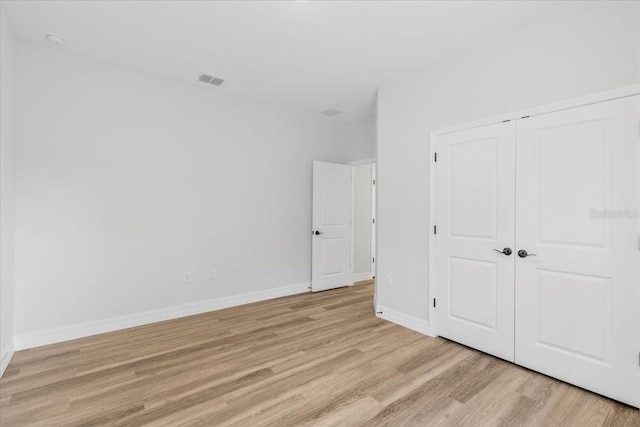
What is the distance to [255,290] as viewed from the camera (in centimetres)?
439

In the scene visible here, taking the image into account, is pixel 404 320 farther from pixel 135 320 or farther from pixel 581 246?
pixel 135 320

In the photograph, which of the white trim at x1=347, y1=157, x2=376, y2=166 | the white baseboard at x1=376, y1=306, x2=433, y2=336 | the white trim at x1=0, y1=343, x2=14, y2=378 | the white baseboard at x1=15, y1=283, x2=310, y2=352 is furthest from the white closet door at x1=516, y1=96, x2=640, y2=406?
the white trim at x1=0, y1=343, x2=14, y2=378

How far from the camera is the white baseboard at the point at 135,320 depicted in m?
2.91

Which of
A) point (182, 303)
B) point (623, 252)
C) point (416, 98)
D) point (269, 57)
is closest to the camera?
point (623, 252)

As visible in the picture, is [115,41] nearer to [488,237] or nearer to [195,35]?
[195,35]

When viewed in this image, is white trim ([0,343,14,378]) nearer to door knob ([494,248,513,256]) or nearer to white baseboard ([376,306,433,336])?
white baseboard ([376,306,433,336])

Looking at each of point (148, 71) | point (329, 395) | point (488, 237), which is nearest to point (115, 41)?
point (148, 71)

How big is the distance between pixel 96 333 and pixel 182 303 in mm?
876

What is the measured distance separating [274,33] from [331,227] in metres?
3.05

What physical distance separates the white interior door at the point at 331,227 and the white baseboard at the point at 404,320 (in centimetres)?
142

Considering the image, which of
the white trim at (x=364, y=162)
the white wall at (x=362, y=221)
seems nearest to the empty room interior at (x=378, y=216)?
the white trim at (x=364, y=162)

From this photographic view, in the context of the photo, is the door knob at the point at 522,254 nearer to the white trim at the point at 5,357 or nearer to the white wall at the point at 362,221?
the white wall at the point at 362,221

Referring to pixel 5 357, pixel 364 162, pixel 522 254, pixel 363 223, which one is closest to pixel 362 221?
pixel 363 223

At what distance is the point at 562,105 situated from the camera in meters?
2.33
